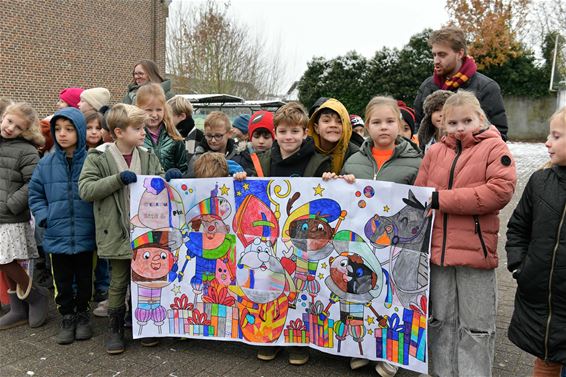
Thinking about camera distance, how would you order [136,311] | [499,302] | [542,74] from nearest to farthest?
[136,311], [499,302], [542,74]

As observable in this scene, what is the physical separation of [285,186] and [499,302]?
2951 mm

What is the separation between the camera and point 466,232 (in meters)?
3.00

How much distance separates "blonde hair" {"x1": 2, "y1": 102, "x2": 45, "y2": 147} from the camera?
4324mm

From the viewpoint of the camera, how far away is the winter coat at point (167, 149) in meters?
4.55

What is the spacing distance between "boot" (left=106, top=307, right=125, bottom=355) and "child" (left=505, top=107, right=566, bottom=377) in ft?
9.35

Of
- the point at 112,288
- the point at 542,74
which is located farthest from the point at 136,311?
the point at 542,74

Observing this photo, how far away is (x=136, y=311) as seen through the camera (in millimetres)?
3863

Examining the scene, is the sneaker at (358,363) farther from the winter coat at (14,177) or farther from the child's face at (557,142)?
the winter coat at (14,177)

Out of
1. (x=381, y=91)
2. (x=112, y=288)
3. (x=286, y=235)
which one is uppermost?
(x=381, y=91)

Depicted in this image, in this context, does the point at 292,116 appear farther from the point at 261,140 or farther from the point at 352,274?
the point at 352,274

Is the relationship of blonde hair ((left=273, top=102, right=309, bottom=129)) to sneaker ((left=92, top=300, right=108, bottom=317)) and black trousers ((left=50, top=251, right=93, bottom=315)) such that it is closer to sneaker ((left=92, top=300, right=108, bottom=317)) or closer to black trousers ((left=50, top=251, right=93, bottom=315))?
black trousers ((left=50, top=251, right=93, bottom=315))

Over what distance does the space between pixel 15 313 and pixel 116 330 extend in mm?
1216

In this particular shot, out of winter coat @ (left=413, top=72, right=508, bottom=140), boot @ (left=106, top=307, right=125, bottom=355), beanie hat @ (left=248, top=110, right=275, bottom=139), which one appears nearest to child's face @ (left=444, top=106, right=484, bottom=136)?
winter coat @ (left=413, top=72, right=508, bottom=140)

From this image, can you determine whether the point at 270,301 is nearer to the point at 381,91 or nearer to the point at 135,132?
the point at 135,132
